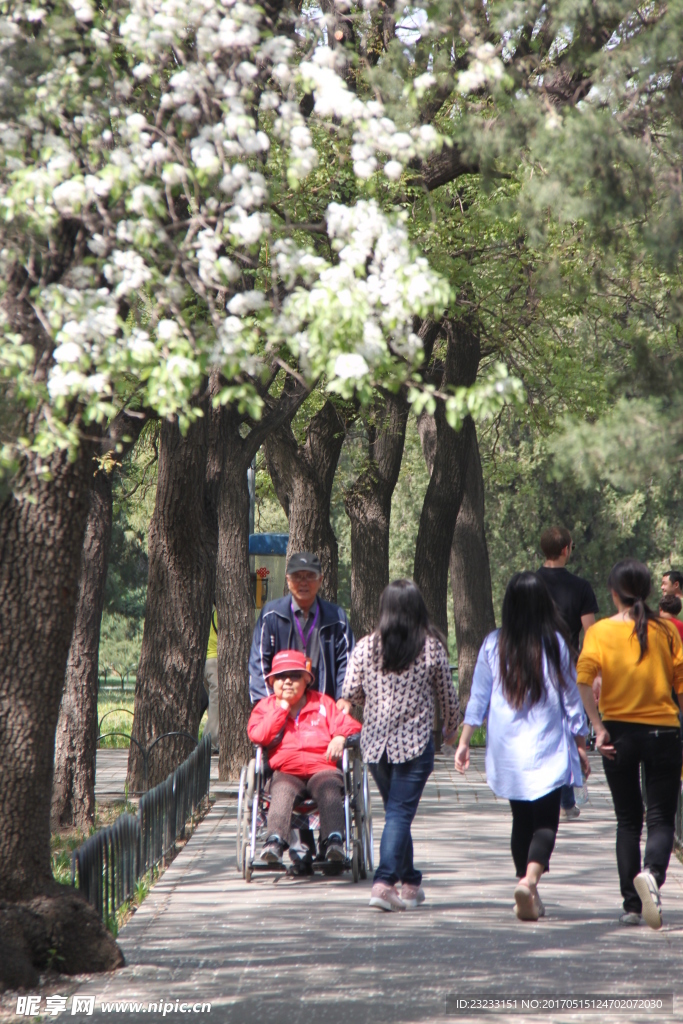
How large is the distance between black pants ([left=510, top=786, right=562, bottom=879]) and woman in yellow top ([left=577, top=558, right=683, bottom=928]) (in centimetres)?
38

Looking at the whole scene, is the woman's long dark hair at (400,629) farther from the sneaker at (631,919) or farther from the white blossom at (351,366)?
the white blossom at (351,366)

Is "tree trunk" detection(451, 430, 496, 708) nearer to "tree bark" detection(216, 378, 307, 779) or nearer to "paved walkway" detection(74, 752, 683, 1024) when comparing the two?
"tree bark" detection(216, 378, 307, 779)

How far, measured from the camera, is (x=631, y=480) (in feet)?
17.1

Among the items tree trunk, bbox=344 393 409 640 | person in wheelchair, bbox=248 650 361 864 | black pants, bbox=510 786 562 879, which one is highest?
tree trunk, bbox=344 393 409 640

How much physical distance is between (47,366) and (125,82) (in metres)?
1.10

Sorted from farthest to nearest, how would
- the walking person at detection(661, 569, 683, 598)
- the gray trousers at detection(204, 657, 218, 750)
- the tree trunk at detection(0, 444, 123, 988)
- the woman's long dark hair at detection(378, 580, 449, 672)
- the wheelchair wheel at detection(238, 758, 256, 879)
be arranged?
1. the gray trousers at detection(204, 657, 218, 750)
2. the walking person at detection(661, 569, 683, 598)
3. the wheelchair wheel at detection(238, 758, 256, 879)
4. the woman's long dark hair at detection(378, 580, 449, 672)
5. the tree trunk at detection(0, 444, 123, 988)

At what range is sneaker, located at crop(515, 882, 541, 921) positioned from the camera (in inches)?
262

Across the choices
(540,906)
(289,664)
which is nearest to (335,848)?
(289,664)

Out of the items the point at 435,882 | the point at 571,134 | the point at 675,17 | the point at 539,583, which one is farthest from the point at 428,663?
the point at 675,17

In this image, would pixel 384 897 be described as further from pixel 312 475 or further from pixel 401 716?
pixel 312 475

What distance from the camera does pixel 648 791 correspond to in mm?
6879

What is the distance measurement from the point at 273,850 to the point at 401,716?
1243 mm

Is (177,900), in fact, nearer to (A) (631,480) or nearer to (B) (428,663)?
(B) (428,663)

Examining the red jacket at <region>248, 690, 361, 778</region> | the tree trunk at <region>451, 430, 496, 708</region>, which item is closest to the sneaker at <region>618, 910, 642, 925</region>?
the red jacket at <region>248, 690, 361, 778</region>
